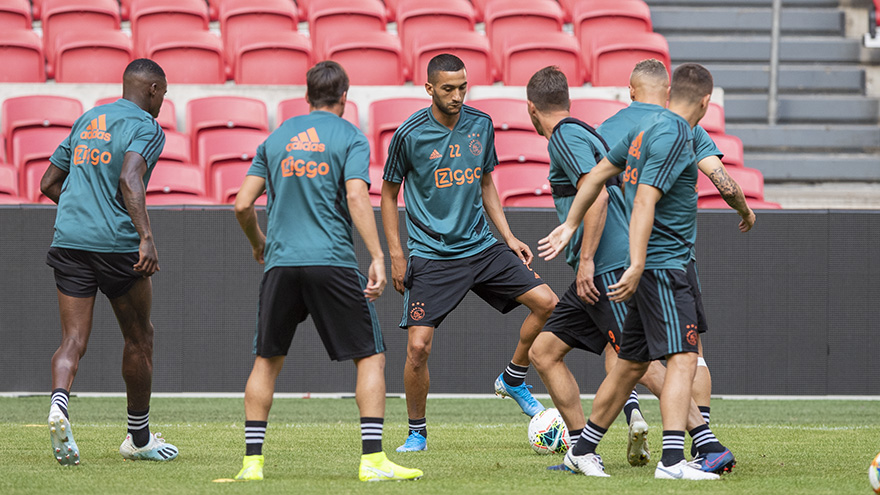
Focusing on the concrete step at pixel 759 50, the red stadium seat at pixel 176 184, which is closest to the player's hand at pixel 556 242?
the red stadium seat at pixel 176 184

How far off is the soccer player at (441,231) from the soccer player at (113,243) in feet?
4.48

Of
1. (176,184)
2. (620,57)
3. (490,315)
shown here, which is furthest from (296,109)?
(620,57)

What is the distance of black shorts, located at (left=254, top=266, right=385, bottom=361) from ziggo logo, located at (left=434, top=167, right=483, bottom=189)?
4.39ft

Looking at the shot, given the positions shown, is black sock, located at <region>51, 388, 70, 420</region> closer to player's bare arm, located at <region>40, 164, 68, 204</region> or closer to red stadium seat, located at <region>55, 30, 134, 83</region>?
player's bare arm, located at <region>40, 164, 68, 204</region>

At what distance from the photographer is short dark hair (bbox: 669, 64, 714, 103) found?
5039mm

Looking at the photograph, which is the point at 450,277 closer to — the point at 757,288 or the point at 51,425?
the point at 51,425

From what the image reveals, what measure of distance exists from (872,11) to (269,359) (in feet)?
39.8

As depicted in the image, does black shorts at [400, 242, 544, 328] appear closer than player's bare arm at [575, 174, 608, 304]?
No

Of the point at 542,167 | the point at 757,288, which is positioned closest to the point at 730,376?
the point at 757,288

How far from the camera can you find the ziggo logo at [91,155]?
224 inches

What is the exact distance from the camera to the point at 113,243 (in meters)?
5.68

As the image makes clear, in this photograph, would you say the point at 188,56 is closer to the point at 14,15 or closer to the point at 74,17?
the point at 74,17

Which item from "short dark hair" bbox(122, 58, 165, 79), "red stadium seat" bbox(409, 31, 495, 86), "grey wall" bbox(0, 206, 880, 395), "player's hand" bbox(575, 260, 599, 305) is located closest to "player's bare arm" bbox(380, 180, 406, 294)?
"player's hand" bbox(575, 260, 599, 305)

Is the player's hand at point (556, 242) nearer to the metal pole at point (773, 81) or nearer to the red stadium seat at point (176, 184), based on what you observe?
the red stadium seat at point (176, 184)
